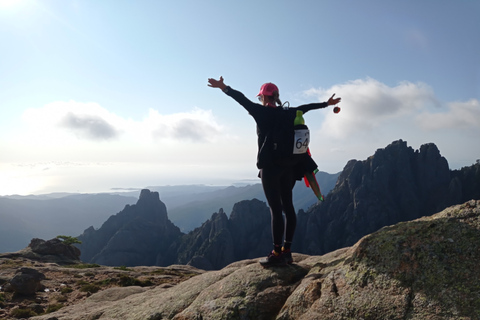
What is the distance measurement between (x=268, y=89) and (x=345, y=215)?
532 feet

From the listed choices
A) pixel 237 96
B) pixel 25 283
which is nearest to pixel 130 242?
pixel 25 283

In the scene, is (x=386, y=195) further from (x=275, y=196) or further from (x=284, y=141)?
(x=284, y=141)

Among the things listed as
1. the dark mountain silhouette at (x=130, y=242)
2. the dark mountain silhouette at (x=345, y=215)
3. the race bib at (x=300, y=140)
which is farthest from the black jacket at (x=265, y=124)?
the dark mountain silhouette at (x=130, y=242)

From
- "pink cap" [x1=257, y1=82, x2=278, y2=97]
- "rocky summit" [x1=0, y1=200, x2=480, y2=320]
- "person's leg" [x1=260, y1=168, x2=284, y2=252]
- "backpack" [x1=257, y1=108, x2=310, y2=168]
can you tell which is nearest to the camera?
"rocky summit" [x1=0, y1=200, x2=480, y2=320]

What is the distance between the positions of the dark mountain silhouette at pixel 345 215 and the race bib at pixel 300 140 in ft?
468

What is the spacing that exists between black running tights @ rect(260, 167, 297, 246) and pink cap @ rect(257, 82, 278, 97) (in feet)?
8.51

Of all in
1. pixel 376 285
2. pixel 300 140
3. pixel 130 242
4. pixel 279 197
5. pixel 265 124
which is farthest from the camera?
pixel 130 242

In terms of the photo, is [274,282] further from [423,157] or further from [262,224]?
[423,157]

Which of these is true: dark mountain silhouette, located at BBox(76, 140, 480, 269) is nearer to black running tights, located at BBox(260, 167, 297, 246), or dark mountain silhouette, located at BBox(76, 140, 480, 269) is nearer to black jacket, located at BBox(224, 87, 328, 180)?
black running tights, located at BBox(260, 167, 297, 246)

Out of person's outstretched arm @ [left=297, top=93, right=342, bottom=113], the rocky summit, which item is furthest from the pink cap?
the rocky summit

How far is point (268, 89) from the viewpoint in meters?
9.51

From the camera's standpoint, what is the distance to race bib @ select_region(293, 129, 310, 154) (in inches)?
345

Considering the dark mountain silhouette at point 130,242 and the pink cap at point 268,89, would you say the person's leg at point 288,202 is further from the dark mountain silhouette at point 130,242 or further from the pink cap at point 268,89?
the dark mountain silhouette at point 130,242

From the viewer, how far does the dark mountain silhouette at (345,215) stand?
150 meters
